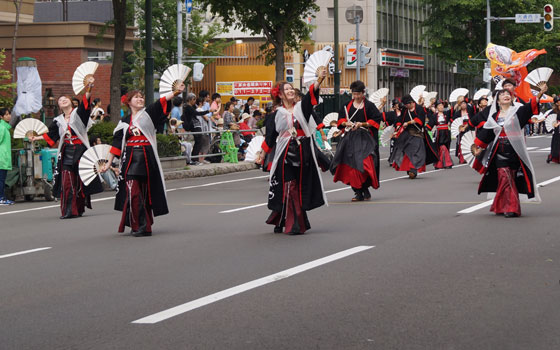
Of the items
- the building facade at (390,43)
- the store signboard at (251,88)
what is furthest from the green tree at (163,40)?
the building facade at (390,43)

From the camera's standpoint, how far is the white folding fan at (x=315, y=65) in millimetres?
12047

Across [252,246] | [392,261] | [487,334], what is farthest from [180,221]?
[487,334]

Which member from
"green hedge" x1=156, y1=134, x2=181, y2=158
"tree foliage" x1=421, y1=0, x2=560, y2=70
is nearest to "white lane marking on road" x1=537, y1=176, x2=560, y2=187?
"green hedge" x1=156, y1=134, x2=181, y2=158

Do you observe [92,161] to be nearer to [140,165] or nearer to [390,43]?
[140,165]

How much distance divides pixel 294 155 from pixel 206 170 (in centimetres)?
1274

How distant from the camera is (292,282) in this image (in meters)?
8.48

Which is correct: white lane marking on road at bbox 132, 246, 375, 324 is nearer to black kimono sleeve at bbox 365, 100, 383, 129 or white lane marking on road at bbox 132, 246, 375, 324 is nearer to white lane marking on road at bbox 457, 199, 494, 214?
white lane marking on road at bbox 457, 199, 494, 214

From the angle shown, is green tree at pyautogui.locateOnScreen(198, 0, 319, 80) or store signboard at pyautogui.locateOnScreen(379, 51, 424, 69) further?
store signboard at pyautogui.locateOnScreen(379, 51, 424, 69)

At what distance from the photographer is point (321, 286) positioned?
27.1ft

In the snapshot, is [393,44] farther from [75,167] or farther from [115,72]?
[75,167]

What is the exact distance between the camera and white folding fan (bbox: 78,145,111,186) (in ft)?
44.8

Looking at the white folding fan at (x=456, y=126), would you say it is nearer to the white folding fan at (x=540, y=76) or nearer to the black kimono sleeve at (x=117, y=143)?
the white folding fan at (x=540, y=76)

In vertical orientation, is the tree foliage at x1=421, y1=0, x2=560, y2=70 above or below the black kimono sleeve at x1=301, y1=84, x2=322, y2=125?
above

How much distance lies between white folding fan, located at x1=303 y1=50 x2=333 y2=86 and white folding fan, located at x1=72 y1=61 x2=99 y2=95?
343 centimetres
